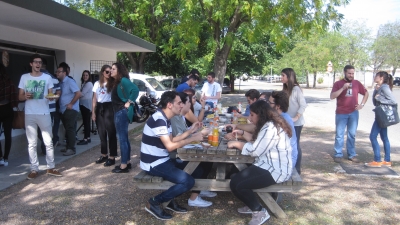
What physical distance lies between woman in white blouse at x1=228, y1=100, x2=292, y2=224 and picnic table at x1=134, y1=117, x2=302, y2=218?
0.39 feet

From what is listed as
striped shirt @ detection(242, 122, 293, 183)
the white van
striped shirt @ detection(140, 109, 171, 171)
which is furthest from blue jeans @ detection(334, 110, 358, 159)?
the white van

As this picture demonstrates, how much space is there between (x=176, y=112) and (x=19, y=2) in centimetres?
294

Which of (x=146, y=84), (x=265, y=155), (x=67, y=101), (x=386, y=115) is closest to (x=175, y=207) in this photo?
(x=265, y=155)

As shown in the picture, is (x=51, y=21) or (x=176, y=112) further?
(x=51, y=21)

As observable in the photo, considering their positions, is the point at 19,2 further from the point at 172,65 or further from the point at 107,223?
the point at 172,65

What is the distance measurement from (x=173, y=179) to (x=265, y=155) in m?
0.99

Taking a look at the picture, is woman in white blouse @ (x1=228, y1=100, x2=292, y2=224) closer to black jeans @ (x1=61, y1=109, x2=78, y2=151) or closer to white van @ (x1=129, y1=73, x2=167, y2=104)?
black jeans @ (x1=61, y1=109, x2=78, y2=151)

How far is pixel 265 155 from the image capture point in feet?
12.2

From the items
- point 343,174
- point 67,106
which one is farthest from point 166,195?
point 67,106

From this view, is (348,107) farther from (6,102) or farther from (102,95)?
(6,102)

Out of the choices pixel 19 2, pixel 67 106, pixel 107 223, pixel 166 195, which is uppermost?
pixel 19 2

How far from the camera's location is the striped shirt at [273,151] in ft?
11.9

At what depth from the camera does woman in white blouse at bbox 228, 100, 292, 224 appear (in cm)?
364

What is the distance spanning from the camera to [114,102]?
18.5ft
